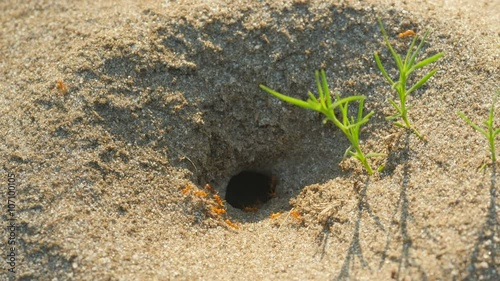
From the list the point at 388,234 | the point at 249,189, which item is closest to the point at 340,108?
the point at 388,234

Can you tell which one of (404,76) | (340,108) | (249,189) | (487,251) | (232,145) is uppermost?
(404,76)

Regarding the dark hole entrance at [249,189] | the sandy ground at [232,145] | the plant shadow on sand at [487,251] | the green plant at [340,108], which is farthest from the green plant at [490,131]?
the dark hole entrance at [249,189]

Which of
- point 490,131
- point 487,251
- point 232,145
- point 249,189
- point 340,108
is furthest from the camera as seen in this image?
point 249,189

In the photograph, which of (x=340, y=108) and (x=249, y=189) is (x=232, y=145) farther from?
(x=340, y=108)

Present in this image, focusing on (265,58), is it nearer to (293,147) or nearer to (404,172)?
(293,147)

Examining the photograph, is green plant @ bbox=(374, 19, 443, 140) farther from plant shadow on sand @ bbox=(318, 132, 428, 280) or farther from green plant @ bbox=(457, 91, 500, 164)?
green plant @ bbox=(457, 91, 500, 164)

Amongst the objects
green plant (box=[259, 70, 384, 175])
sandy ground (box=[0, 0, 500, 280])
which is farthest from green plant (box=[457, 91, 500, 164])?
green plant (box=[259, 70, 384, 175])

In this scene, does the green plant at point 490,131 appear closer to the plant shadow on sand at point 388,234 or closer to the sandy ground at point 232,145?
the sandy ground at point 232,145
